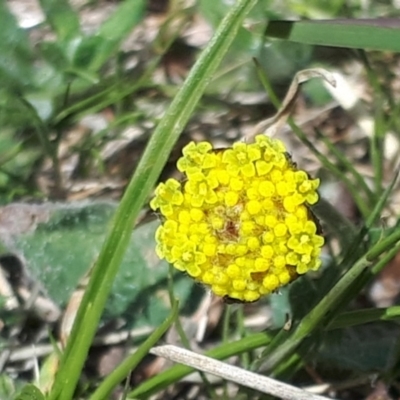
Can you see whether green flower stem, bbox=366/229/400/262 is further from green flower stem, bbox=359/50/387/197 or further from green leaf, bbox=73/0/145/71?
green leaf, bbox=73/0/145/71

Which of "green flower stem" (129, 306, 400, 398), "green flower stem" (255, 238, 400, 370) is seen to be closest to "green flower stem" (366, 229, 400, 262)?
"green flower stem" (255, 238, 400, 370)

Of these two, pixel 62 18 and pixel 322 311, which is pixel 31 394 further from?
pixel 62 18

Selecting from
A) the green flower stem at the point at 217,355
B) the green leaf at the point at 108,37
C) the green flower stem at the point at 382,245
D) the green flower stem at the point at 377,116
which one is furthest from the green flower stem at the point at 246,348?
the green leaf at the point at 108,37

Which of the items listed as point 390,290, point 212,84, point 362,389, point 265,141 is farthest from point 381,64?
point 265,141

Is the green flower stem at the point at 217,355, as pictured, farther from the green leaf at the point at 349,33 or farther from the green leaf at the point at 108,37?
the green leaf at the point at 108,37

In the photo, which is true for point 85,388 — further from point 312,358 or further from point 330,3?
point 330,3
